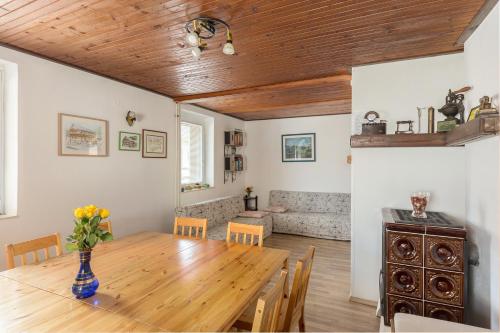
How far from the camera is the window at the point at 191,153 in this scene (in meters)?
4.75

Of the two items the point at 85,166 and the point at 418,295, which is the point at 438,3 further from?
the point at 85,166

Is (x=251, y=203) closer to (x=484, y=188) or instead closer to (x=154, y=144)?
(x=154, y=144)

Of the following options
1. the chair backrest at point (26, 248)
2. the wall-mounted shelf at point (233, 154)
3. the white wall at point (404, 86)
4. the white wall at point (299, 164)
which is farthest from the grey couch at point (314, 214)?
the chair backrest at point (26, 248)

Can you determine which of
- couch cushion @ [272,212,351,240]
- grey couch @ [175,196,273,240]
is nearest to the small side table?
grey couch @ [175,196,273,240]

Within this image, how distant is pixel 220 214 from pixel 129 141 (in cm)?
200

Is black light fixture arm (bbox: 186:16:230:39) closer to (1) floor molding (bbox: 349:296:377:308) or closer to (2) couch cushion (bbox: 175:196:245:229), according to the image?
(2) couch cushion (bbox: 175:196:245:229)

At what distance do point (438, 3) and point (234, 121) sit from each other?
442 centimetres

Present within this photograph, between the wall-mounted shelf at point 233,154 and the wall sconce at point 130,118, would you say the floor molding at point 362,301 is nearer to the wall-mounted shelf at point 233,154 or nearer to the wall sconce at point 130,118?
the wall sconce at point 130,118

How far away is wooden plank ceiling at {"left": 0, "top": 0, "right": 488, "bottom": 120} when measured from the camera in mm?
1709

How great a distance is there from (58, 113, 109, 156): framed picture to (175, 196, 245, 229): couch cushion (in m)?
1.37

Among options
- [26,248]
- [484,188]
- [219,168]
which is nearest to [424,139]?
[484,188]

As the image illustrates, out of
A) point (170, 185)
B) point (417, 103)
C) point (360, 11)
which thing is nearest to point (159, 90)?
point (170, 185)

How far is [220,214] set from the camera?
4.64 meters

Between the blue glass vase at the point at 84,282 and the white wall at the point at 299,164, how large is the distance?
15.5 feet
